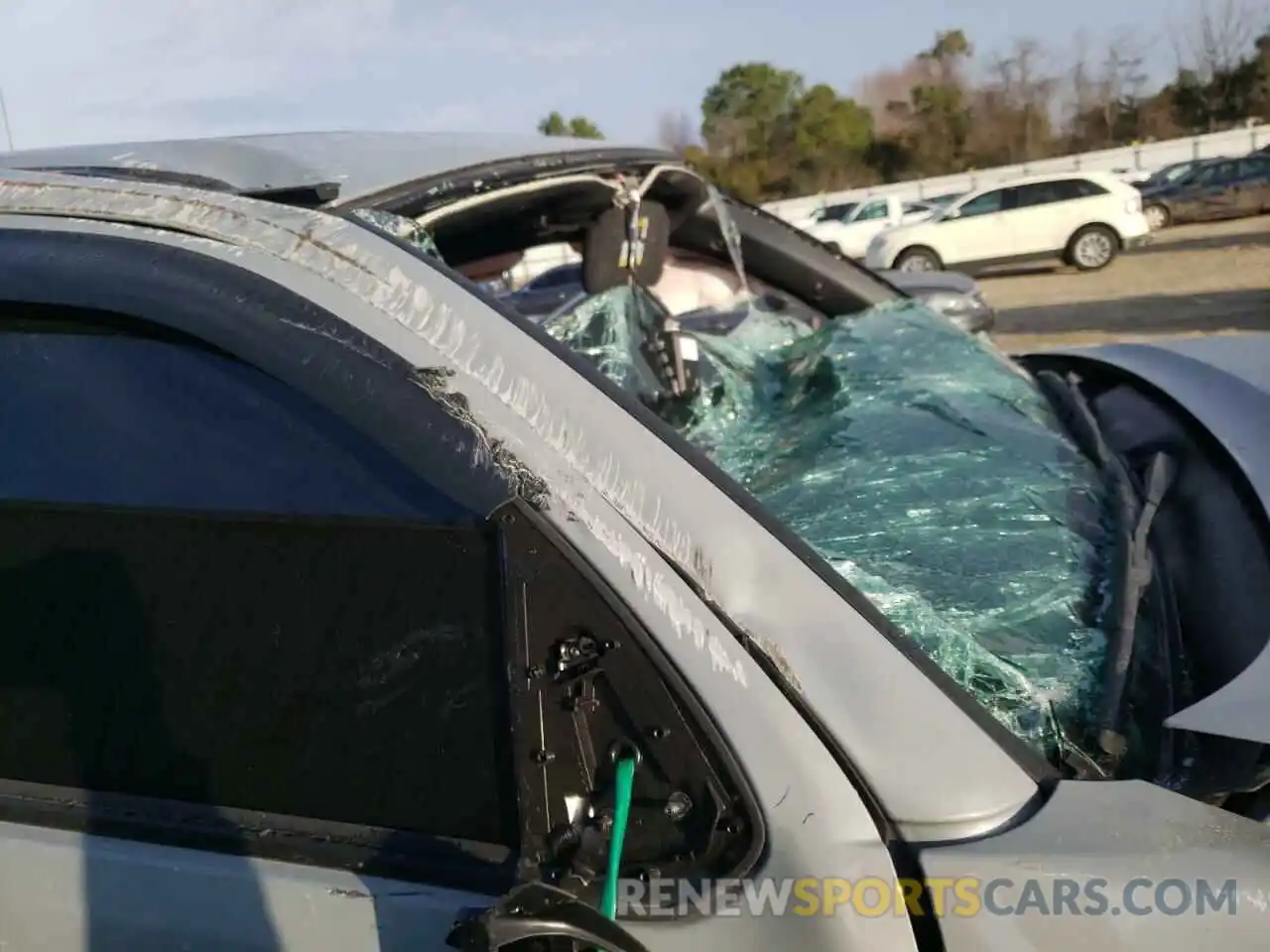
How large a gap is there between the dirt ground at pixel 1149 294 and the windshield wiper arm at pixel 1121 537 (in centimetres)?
957

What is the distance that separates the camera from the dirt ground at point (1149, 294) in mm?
11812

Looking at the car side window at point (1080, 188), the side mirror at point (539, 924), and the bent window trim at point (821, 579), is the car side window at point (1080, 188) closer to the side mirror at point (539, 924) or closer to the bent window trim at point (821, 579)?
the bent window trim at point (821, 579)

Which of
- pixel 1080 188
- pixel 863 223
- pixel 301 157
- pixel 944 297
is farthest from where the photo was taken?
pixel 863 223

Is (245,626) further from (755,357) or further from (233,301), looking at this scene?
(755,357)

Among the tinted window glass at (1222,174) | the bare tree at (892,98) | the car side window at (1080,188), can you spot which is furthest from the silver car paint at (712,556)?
the bare tree at (892,98)

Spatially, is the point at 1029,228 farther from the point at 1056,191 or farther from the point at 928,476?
the point at 928,476

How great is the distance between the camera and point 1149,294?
14328mm

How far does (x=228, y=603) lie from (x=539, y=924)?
1.80ft

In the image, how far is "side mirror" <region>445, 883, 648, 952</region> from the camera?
0.94 metres

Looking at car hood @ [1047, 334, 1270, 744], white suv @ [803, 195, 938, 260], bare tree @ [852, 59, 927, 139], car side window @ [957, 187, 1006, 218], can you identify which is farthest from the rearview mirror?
bare tree @ [852, 59, 927, 139]

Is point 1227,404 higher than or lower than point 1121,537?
higher

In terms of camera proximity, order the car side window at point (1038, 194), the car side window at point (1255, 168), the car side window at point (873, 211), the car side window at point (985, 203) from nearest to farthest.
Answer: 1. the car side window at point (1038, 194)
2. the car side window at point (985, 203)
3. the car side window at point (1255, 168)
4. the car side window at point (873, 211)

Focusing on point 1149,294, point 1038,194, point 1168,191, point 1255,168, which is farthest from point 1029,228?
point 1255,168

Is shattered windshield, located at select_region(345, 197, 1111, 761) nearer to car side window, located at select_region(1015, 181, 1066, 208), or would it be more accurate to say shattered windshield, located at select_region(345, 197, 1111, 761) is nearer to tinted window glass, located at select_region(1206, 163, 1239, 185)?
car side window, located at select_region(1015, 181, 1066, 208)
